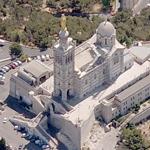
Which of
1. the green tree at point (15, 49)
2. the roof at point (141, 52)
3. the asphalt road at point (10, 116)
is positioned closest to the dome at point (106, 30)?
the roof at point (141, 52)

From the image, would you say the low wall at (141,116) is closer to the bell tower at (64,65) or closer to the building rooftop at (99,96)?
the building rooftop at (99,96)

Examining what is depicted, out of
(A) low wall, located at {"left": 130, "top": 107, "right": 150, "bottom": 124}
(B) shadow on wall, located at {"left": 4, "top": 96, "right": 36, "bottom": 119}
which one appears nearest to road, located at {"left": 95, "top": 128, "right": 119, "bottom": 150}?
(A) low wall, located at {"left": 130, "top": 107, "right": 150, "bottom": 124}

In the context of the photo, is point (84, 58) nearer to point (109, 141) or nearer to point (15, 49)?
point (109, 141)

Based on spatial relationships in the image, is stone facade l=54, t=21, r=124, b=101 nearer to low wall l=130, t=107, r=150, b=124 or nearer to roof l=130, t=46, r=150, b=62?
roof l=130, t=46, r=150, b=62

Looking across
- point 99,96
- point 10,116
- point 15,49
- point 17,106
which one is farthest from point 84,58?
point 15,49

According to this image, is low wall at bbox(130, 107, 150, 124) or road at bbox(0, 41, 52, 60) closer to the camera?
low wall at bbox(130, 107, 150, 124)

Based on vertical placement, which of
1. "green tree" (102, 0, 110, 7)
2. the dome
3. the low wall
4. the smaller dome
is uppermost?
the smaller dome

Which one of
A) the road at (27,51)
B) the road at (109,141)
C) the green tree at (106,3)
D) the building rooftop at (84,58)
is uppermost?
the building rooftop at (84,58)
